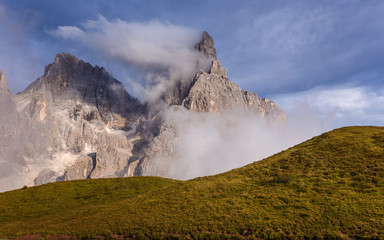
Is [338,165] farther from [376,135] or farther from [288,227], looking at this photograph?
[288,227]

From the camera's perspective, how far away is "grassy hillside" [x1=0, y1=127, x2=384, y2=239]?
29.0 metres

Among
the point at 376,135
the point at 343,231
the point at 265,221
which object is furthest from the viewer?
the point at 376,135

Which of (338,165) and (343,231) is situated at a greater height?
(338,165)

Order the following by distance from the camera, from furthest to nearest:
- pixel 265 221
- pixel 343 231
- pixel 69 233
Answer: pixel 69 233, pixel 265 221, pixel 343 231

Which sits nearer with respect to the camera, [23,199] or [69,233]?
[69,233]

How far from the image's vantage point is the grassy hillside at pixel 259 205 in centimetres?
2898

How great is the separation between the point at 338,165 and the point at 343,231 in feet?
69.3

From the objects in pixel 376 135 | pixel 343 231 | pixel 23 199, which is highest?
pixel 376 135

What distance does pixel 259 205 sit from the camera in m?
34.9

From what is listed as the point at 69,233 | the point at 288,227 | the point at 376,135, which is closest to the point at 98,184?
the point at 69,233

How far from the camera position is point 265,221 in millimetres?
30219

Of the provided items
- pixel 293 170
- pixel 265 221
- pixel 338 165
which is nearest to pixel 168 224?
pixel 265 221

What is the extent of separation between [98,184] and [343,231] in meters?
61.8

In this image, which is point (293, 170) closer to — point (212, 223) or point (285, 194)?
point (285, 194)
